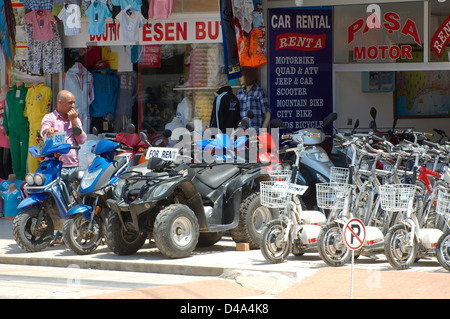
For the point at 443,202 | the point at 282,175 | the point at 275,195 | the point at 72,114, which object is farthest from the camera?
the point at 72,114

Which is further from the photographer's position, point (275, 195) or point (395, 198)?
point (275, 195)

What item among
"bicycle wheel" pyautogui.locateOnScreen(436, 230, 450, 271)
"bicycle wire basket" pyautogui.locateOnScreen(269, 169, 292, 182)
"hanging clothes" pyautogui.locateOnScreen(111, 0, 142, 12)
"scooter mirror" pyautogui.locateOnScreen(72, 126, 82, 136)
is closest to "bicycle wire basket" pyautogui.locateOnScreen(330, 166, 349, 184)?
"bicycle wire basket" pyautogui.locateOnScreen(269, 169, 292, 182)

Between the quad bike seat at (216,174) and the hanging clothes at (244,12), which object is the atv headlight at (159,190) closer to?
the quad bike seat at (216,174)

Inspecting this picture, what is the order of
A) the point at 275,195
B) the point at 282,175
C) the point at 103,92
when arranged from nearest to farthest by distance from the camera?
the point at 275,195 < the point at 282,175 < the point at 103,92

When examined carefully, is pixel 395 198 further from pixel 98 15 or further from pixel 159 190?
pixel 98 15

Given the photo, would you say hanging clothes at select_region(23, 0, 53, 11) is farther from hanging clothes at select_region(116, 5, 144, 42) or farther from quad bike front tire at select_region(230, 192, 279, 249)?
quad bike front tire at select_region(230, 192, 279, 249)

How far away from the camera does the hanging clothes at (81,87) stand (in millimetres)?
15312

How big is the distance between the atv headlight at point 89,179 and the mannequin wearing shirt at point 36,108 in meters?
4.19

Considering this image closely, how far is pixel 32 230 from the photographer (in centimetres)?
1156

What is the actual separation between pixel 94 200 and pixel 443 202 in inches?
173

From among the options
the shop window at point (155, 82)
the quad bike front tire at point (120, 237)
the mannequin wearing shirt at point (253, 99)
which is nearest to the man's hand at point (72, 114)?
the quad bike front tire at point (120, 237)

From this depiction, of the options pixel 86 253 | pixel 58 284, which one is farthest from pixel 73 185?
pixel 58 284

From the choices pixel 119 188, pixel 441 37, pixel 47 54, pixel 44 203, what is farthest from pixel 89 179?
pixel 441 37

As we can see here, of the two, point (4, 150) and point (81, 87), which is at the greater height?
point (81, 87)
